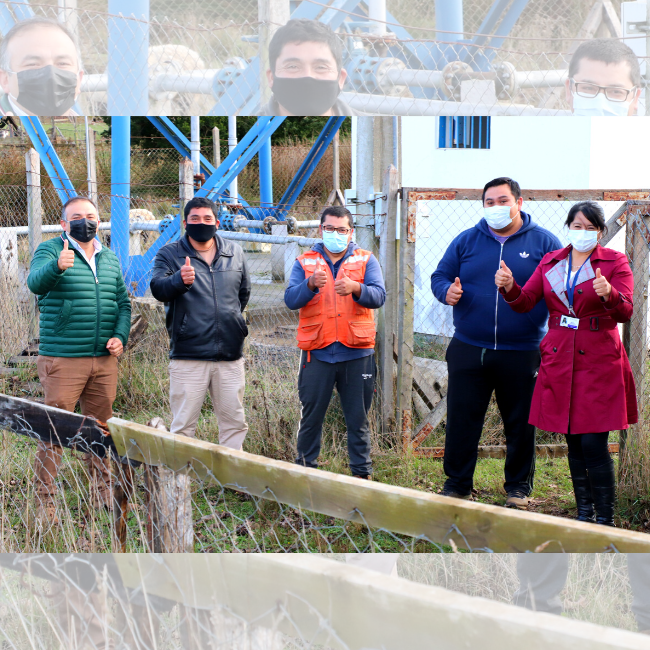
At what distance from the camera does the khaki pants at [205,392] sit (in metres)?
4.56

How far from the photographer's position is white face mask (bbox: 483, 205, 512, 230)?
13.8 ft

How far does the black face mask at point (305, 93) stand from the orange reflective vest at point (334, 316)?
1.51m

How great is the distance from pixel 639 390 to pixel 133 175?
19.6m

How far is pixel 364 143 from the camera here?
579 centimetres

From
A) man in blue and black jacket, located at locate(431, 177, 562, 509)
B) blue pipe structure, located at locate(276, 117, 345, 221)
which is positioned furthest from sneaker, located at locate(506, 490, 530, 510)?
blue pipe structure, located at locate(276, 117, 345, 221)

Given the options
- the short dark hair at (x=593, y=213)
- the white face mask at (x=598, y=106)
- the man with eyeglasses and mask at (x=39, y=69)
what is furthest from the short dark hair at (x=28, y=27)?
the short dark hair at (x=593, y=213)

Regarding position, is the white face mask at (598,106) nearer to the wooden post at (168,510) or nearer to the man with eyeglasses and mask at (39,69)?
the man with eyeglasses and mask at (39,69)

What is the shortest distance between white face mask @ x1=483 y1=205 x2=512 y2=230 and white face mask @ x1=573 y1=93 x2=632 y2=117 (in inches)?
38.4

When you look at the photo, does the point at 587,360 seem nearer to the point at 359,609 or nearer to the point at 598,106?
the point at 598,106

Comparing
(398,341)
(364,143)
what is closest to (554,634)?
(398,341)

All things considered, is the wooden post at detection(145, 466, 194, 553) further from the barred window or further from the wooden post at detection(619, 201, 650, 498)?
the barred window

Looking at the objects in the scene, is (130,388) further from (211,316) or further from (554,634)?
(554,634)

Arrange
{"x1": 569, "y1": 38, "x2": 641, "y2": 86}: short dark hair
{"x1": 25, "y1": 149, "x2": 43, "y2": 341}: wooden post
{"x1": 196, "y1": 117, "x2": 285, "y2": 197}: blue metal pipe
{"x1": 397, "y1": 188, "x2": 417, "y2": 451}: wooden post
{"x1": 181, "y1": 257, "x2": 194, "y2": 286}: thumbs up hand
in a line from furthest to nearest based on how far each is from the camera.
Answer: {"x1": 196, "y1": 117, "x2": 285, "y2": 197}: blue metal pipe, {"x1": 25, "y1": 149, "x2": 43, "y2": 341}: wooden post, {"x1": 397, "y1": 188, "x2": 417, "y2": 451}: wooden post, {"x1": 181, "y1": 257, "x2": 194, "y2": 286}: thumbs up hand, {"x1": 569, "y1": 38, "x2": 641, "y2": 86}: short dark hair

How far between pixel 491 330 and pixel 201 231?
189 cm
